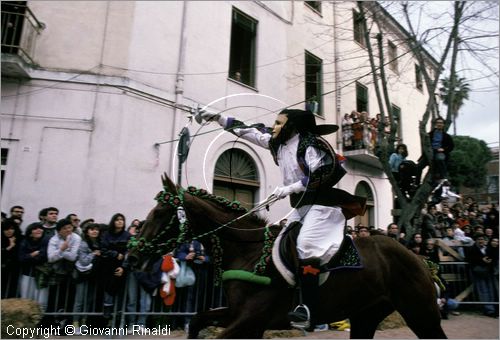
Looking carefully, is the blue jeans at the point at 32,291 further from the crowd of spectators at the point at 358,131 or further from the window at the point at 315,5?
the window at the point at 315,5

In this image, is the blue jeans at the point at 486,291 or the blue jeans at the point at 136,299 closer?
the blue jeans at the point at 136,299

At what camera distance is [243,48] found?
42.5 ft

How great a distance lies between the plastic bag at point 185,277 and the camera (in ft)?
22.3

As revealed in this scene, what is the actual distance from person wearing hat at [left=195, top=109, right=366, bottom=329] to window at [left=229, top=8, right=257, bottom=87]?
8.79 m

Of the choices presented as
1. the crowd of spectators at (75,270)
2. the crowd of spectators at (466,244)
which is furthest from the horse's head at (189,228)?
the crowd of spectators at (466,244)

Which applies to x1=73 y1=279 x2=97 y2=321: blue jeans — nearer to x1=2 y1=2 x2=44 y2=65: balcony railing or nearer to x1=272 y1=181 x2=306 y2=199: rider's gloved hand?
x1=272 y1=181 x2=306 y2=199: rider's gloved hand

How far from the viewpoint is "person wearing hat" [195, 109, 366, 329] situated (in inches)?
141

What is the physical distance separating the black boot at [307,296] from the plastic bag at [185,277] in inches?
142

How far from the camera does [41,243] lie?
6.33 metres

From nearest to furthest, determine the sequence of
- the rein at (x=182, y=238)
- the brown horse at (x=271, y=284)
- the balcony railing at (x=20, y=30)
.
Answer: the brown horse at (x=271, y=284) → the rein at (x=182, y=238) → the balcony railing at (x=20, y=30)

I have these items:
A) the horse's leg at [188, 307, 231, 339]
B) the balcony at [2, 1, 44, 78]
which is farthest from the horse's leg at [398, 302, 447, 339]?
the balcony at [2, 1, 44, 78]

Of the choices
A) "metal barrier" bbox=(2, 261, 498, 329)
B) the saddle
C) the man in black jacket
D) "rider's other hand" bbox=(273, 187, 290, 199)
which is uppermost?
the man in black jacket

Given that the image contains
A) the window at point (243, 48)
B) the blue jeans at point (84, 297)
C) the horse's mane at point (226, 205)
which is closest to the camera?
the horse's mane at point (226, 205)

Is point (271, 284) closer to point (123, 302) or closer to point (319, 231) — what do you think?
point (319, 231)
